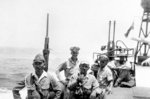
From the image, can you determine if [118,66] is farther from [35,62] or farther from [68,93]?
[35,62]

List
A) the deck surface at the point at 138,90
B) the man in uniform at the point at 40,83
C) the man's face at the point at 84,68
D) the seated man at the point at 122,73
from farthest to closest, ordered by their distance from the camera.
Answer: the seated man at the point at 122,73
the deck surface at the point at 138,90
the man's face at the point at 84,68
the man in uniform at the point at 40,83

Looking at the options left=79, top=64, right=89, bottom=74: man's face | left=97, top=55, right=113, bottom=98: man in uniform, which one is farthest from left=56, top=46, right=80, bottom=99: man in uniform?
left=79, top=64, right=89, bottom=74: man's face

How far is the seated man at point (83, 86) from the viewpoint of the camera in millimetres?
6332

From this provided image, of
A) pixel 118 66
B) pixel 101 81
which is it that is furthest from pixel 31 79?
pixel 118 66

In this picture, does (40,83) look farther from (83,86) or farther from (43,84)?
(83,86)

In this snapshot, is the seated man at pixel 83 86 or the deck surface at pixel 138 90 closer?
the seated man at pixel 83 86

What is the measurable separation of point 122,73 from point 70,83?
2.11 meters

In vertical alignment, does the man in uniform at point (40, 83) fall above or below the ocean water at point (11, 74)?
above

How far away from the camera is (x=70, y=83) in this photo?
21.2 ft

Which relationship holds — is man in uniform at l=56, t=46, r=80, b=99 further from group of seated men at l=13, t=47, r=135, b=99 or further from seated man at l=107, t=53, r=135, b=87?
seated man at l=107, t=53, r=135, b=87

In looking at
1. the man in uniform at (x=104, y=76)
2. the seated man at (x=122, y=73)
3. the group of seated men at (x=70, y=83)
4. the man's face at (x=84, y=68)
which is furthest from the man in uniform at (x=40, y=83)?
the seated man at (x=122, y=73)

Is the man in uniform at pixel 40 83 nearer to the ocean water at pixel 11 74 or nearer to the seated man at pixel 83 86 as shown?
the seated man at pixel 83 86

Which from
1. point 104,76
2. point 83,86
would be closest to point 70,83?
point 83,86

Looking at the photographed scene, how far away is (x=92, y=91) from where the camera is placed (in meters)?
6.43
